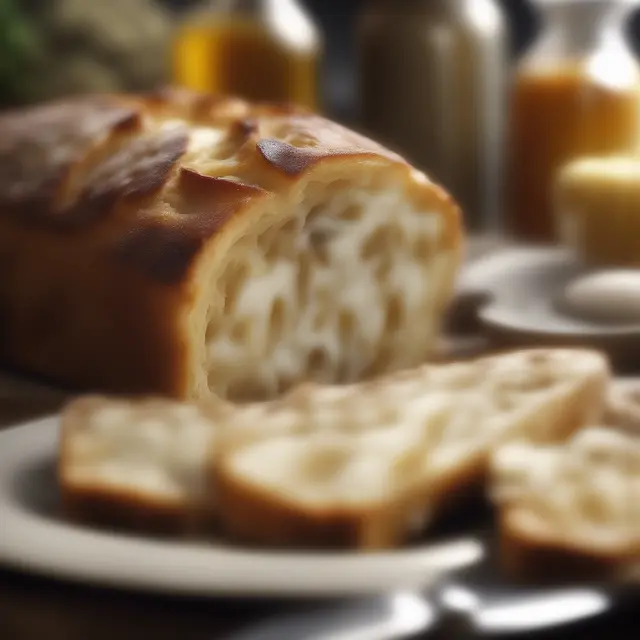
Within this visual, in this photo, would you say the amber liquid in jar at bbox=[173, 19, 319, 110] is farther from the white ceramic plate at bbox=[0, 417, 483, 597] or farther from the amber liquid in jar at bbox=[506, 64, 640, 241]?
the white ceramic plate at bbox=[0, 417, 483, 597]

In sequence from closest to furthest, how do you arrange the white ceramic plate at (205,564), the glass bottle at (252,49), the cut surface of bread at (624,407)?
the white ceramic plate at (205,564)
the cut surface of bread at (624,407)
the glass bottle at (252,49)

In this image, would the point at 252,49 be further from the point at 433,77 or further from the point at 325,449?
the point at 325,449

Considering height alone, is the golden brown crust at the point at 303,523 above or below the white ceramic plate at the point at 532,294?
below

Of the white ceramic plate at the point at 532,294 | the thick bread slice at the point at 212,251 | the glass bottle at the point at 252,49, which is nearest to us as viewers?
the thick bread slice at the point at 212,251

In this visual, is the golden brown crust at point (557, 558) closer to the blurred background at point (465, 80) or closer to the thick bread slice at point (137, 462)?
the thick bread slice at point (137, 462)

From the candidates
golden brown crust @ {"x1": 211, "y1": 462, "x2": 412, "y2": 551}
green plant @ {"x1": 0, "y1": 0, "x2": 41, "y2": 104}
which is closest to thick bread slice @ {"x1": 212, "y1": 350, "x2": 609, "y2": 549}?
golden brown crust @ {"x1": 211, "y1": 462, "x2": 412, "y2": 551}

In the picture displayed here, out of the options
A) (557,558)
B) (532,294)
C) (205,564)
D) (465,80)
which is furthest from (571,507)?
(465,80)

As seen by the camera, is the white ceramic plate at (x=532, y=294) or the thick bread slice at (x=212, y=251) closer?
the thick bread slice at (x=212, y=251)

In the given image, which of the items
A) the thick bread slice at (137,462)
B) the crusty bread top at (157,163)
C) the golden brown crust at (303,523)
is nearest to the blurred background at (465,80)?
the crusty bread top at (157,163)
